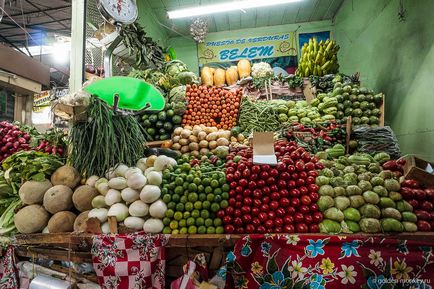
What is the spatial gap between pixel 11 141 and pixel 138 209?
10.9ft

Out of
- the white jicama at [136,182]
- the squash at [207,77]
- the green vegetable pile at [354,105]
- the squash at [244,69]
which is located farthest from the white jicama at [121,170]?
the squash at [244,69]

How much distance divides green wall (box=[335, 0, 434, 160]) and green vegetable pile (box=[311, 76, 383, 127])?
644 mm

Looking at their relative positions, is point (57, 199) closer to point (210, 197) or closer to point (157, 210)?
point (157, 210)

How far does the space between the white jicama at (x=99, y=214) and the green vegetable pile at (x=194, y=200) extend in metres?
0.55

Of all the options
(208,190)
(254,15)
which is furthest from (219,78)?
(208,190)

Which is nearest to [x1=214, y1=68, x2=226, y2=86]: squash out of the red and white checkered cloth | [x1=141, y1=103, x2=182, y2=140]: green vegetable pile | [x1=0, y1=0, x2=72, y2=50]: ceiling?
[x1=141, y1=103, x2=182, y2=140]: green vegetable pile

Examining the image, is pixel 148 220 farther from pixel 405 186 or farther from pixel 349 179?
pixel 405 186

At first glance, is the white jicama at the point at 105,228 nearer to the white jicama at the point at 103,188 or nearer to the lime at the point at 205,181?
the white jicama at the point at 103,188

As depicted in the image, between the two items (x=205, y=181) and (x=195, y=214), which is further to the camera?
(x=205, y=181)

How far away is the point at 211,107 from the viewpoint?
459 cm

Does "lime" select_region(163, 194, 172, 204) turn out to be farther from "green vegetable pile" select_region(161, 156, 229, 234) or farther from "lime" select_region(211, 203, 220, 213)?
"lime" select_region(211, 203, 220, 213)

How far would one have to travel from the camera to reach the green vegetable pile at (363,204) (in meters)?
1.86

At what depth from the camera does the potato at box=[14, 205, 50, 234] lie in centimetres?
219

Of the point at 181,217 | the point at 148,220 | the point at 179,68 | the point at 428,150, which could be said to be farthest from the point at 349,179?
the point at 179,68
